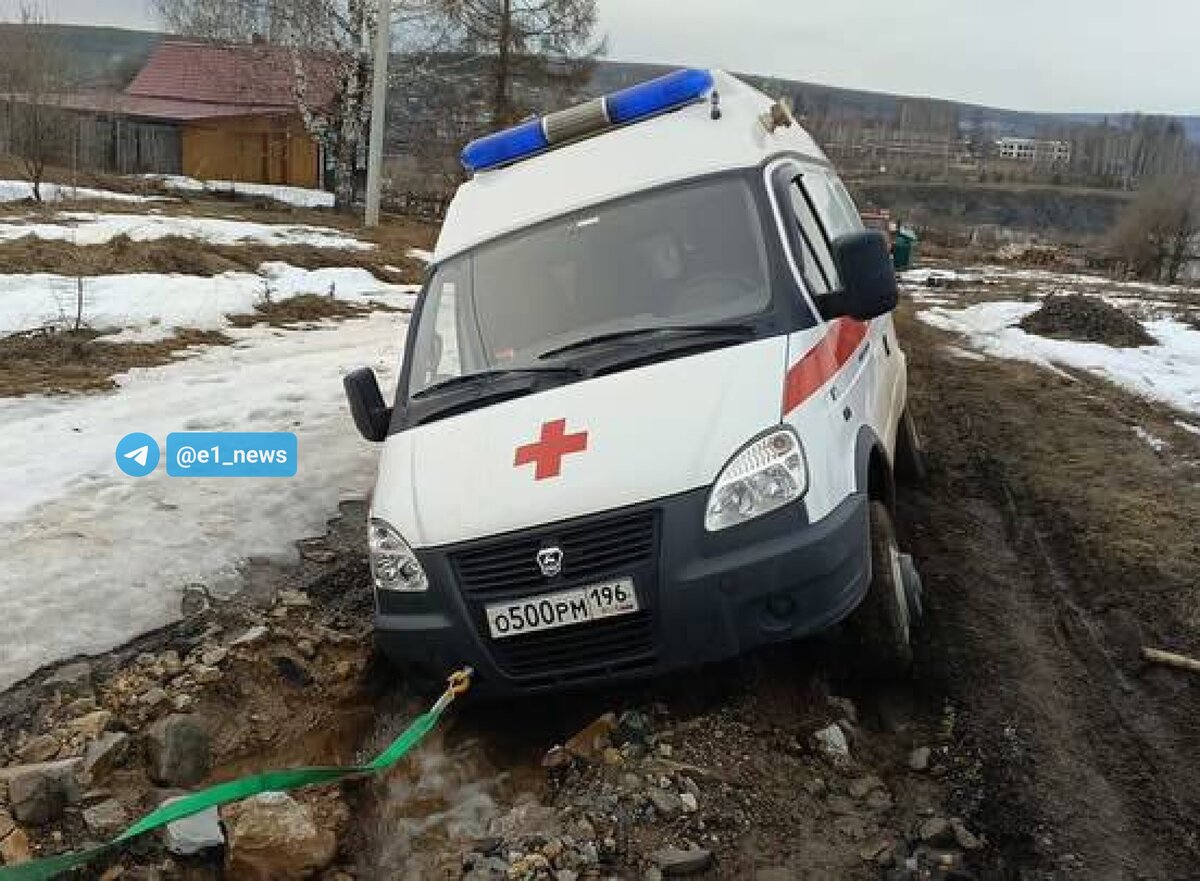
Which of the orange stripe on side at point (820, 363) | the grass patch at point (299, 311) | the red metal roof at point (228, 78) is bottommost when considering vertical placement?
the grass patch at point (299, 311)

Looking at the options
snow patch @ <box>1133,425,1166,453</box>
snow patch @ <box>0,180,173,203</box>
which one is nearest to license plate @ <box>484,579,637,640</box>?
snow patch @ <box>1133,425,1166,453</box>

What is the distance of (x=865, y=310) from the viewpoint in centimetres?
436

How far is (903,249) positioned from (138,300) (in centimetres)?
892

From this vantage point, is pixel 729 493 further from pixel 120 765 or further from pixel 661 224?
pixel 120 765

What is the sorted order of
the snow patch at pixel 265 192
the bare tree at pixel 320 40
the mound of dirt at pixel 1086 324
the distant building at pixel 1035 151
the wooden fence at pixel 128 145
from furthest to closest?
1. the distant building at pixel 1035 151
2. the wooden fence at pixel 128 145
3. the snow patch at pixel 265 192
4. the bare tree at pixel 320 40
5. the mound of dirt at pixel 1086 324

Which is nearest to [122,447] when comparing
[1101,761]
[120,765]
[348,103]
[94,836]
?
[120,765]

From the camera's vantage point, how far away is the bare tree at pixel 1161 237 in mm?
63656

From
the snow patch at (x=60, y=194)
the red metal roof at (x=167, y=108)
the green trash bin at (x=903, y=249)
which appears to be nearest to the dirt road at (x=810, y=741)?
the green trash bin at (x=903, y=249)

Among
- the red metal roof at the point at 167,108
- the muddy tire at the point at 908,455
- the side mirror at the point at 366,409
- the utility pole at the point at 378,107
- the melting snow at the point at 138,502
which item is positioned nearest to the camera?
the melting snow at the point at 138,502

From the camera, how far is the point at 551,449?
12.8 feet

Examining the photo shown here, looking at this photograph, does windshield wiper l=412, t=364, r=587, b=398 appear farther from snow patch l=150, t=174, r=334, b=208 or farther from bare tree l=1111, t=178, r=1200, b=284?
bare tree l=1111, t=178, r=1200, b=284

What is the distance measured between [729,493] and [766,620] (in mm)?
469

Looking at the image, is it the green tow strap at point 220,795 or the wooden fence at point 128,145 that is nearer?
the green tow strap at point 220,795

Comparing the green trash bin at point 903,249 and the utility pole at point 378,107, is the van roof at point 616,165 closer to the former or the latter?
the green trash bin at point 903,249
